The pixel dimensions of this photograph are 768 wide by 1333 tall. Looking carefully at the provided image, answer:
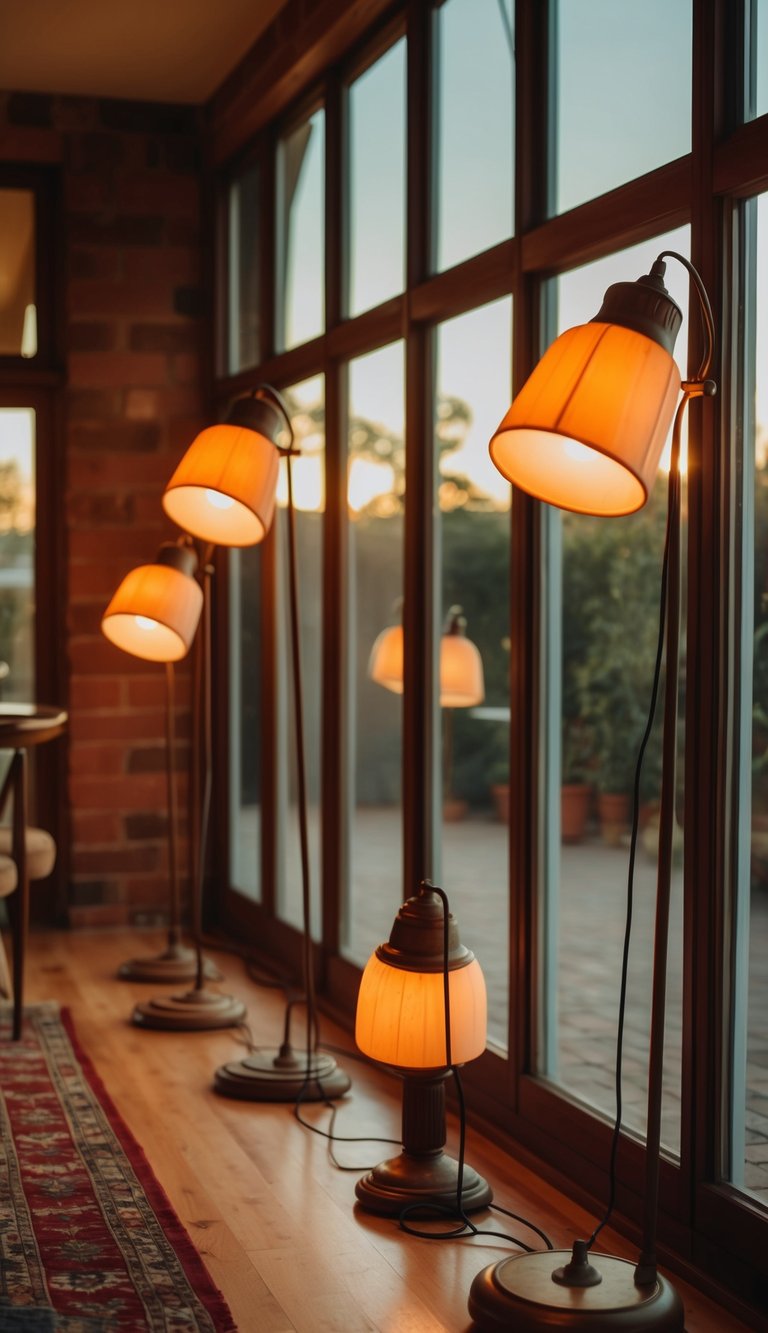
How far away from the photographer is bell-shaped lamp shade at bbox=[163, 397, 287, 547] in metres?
3.35

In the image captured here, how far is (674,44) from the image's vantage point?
→ 3.04m

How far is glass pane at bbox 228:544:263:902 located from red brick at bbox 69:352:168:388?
0.78m

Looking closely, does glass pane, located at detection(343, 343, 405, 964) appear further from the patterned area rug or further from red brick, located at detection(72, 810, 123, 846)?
red brick, located at detection(72, 810, 123, 846)

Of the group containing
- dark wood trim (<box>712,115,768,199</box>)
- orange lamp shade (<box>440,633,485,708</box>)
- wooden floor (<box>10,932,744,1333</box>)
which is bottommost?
wooden floor (<box>10,932,744,1333</box>)

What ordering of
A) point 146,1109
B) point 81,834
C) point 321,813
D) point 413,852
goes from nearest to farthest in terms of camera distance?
1. point 146,1109
2. point 413,852
3. point 321,813
4. point 81,834

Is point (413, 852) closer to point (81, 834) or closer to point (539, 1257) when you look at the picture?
point (539, 1257)

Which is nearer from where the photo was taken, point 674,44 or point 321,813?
point 674,44

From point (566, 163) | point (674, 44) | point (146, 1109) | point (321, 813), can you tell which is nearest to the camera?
point (674, 44)

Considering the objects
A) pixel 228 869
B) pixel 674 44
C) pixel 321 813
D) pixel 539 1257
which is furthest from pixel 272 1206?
pixel 228 869

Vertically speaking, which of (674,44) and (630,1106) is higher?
(674,44)

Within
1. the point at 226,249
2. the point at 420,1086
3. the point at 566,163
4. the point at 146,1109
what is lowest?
the point at 146,1109

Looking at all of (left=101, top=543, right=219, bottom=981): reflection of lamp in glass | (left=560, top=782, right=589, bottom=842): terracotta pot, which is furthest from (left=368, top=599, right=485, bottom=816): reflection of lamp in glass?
(left=101, top=543, right=219, bottom=981): reflection of lamp in glass

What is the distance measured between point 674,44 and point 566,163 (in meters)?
0.45

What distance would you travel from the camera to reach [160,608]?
4.24 meters
